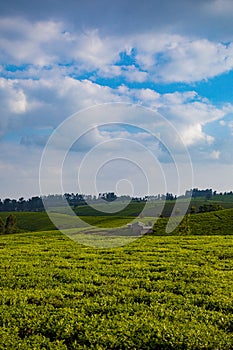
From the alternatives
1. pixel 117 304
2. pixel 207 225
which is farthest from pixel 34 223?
pixel 117 304

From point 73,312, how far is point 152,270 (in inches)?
355

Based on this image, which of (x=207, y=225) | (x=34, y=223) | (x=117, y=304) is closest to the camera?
(x=117, y=304)

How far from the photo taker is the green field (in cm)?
1152

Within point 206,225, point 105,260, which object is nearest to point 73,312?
point 105,260

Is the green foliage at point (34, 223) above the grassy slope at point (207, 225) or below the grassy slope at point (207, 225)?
below

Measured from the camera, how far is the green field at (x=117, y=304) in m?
11.5

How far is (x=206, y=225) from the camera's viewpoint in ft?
289

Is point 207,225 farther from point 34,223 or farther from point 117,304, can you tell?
point 34,223

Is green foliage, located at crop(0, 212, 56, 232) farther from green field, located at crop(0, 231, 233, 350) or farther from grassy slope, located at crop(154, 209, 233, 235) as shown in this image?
green field, located at crop(0, 231, 233, 350)


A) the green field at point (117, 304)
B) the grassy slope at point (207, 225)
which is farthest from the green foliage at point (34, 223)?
the green field at point (117, 304)

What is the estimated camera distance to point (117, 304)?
14.9m

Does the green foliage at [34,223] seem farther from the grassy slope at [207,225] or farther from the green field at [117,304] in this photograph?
the green field at [117,304]

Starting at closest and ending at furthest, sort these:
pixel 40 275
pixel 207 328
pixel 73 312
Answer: pixel 207 328, pixel 73 312, pixel 40 275

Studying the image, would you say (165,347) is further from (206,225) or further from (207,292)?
(206,225)
